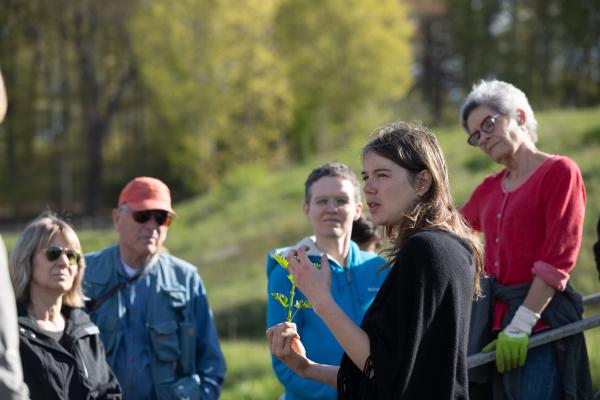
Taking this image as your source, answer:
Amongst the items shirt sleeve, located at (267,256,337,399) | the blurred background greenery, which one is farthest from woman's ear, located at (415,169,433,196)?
the blurred background greenery

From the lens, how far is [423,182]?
10.3 feet

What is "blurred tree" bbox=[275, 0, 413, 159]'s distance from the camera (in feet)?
139

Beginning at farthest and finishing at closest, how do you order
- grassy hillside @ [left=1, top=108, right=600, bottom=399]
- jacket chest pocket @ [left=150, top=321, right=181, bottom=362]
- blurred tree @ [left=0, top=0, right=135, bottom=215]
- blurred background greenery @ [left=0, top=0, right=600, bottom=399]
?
blurred tree @ [left=0, top=0, right=135, bottom=215] < blurred background greenery @ [left=0, top=0, right=600, bottom=399] < grassy hillside @ [left=1, top=108, right=600, bottom=399] < jacket chest pocket @ [left=150, top=321, right=181, bottom=362]

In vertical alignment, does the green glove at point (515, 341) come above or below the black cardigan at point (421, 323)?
below

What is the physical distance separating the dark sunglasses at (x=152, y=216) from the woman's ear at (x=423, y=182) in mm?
2621

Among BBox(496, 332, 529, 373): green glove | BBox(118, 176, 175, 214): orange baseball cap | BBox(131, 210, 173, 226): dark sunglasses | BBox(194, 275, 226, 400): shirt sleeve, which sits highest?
BBox(118, 176, 175, 214): orange baseball cap

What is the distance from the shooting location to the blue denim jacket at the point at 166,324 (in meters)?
5.12

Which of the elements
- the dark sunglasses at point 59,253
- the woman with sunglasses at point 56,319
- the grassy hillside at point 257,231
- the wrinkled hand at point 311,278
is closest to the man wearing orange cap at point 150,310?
the woman with sunglasses at point 56,319

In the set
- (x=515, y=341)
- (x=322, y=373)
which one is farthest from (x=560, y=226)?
(x=322, y=373)

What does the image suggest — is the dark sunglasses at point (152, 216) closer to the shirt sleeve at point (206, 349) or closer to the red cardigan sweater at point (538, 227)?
the shirt sleeve at point (206, 349)

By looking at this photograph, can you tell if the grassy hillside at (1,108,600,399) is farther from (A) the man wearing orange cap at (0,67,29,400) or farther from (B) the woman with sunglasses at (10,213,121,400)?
(A) the man wearing orange cap at (0,67,29,400)

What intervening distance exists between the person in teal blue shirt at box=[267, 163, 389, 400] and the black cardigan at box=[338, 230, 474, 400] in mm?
1396

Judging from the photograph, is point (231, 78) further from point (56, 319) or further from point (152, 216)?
point (56, 319)

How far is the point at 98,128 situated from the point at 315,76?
1222cm
